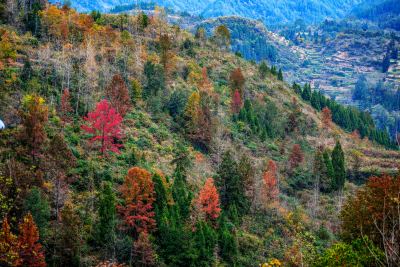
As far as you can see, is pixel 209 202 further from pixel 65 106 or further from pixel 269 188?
pixel 65 106

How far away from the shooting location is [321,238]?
61594mm

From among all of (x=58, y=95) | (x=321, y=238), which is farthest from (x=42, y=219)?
(x=321, y=238)

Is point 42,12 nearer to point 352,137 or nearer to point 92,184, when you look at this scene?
point 92,184

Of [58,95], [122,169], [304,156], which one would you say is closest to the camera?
[122,169]

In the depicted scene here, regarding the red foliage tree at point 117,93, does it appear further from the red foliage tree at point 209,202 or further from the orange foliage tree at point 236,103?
the orange foliage tree at point 236,103

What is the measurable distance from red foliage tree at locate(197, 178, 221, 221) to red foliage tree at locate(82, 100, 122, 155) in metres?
14.5

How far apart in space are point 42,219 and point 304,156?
6378 centimetres

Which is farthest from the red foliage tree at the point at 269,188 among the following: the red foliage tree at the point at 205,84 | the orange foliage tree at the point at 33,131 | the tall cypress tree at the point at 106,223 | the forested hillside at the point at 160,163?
the orange foliage tree at the point at 33,131

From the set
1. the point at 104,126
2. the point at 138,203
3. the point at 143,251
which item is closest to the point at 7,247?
the point at 143,251

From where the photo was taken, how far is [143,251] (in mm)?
44531

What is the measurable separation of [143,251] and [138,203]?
605cm

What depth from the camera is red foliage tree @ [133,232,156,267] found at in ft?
146

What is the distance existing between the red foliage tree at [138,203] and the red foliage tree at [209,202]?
26.6 ft

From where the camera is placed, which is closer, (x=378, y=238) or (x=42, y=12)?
(x=378, y=238)
